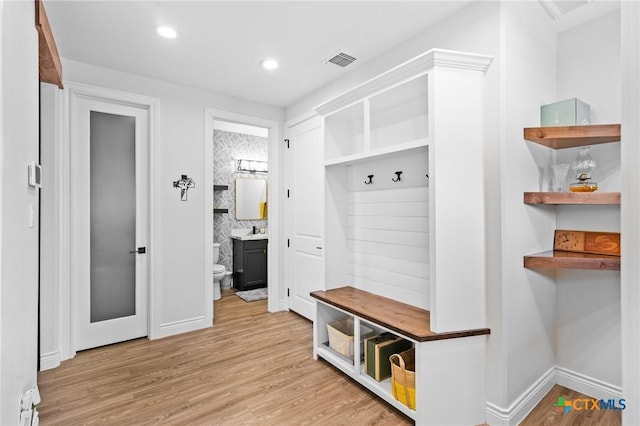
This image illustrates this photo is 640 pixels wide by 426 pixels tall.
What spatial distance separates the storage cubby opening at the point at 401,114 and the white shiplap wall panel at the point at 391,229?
16 centimetres

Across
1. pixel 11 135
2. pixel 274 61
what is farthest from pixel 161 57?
pixel 11 135

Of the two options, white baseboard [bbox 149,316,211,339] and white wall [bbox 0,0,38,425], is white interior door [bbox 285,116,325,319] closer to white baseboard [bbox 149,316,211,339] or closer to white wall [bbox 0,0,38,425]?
white baseboard [bbox 149,316,211,339]

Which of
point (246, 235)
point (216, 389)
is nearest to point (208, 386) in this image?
point (216, 389)

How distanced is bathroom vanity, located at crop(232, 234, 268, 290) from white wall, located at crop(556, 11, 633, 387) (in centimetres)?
406

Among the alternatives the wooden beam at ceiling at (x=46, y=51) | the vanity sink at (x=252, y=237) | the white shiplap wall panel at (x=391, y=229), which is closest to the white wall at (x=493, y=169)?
the white shiplap wall panel at (x=391, y=229)

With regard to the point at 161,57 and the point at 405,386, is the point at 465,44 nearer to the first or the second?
the point at 405,386

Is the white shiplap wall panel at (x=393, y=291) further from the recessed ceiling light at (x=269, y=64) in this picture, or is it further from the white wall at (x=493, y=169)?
the recessed ceiling light at (x=269, y=64)

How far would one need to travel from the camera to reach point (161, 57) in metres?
2.79

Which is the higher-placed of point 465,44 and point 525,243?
point 465,44

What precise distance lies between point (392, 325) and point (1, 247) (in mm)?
1972

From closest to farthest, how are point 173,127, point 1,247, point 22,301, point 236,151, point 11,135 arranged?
point 1,247 < point 11,135 < point 22,301 < point 173,127 < point 236,151

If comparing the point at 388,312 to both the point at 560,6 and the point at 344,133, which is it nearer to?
the point at 344,133

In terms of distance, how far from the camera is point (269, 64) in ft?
9.66

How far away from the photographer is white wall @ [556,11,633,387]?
211 cm
